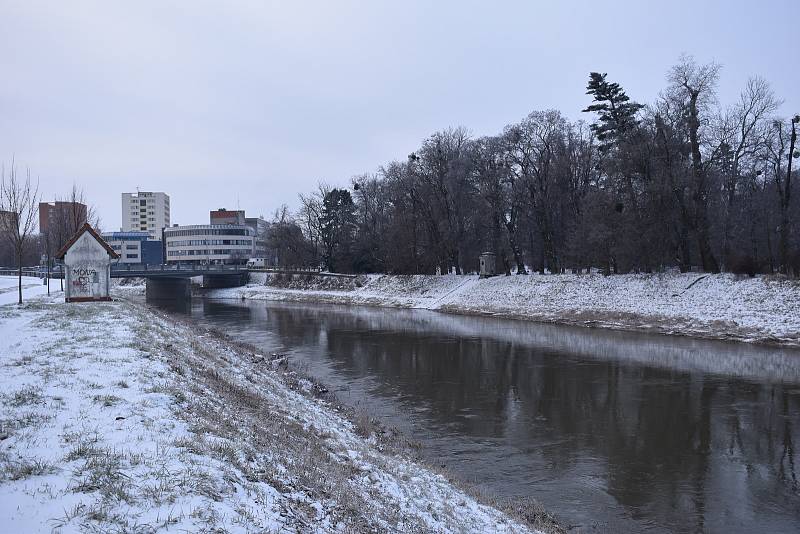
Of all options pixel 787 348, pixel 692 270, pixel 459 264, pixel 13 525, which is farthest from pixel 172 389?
pixel 459 264

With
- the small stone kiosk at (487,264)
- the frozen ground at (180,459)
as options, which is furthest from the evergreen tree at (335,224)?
the frozen ground at (180,459)

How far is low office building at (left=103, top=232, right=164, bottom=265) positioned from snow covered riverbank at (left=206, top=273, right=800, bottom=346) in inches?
4181

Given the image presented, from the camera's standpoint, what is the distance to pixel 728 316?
34.8 meters

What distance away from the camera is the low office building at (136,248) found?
503ft

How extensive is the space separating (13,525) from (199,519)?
1777 mm

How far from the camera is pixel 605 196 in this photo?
4806cm

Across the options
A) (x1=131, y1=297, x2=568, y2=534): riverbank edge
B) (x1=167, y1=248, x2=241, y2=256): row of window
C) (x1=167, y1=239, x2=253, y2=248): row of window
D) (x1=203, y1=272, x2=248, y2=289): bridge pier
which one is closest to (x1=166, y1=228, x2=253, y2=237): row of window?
(x1=167, y1=239, x2=253, y2=248): row of window

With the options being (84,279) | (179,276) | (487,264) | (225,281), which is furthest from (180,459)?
(225,281)

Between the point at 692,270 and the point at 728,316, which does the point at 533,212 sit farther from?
the point at 728,316

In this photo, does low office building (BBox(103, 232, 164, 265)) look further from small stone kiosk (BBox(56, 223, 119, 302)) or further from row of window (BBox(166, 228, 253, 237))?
small stone kiosk (BBox(56, 223, 119, 302))

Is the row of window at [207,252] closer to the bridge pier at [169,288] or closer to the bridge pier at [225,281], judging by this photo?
the bridge pier at [225,281]

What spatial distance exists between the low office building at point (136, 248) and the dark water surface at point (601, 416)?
135 meters

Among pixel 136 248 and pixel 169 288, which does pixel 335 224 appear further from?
pixel 136 248

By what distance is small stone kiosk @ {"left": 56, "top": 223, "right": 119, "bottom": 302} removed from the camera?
32.3 meters
